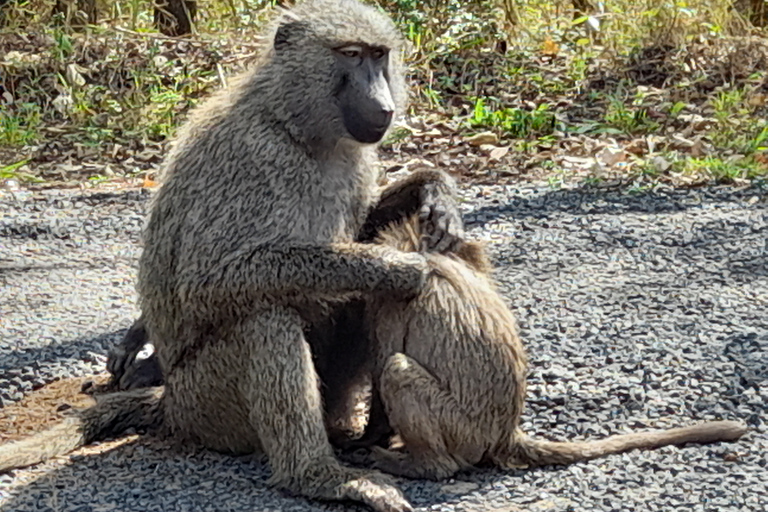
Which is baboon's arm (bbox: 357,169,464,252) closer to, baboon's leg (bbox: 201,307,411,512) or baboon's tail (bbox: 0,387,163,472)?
baboon's leg (bbox: 201,307,411,512)

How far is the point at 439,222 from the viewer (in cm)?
438

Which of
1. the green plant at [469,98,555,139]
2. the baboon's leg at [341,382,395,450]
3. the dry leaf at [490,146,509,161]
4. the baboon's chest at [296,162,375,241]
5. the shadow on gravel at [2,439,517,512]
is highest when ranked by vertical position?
the baboon's chest at [296,162,375,241]

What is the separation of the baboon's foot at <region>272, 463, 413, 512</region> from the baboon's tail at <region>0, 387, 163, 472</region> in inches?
32.1

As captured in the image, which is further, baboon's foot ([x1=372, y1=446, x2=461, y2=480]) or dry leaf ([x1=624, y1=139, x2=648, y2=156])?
dry leaf ([x1=624, y1=139, x2=648, y2=156])

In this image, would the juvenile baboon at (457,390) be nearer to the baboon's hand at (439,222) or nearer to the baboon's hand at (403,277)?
the baboon's hand at (403,277)

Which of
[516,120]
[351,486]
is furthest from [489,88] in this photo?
[351,486]

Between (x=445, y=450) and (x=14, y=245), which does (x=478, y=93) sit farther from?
(x=445, y=450)

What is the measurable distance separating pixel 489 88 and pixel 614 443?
5708mm

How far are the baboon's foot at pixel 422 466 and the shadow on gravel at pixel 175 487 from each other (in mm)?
32

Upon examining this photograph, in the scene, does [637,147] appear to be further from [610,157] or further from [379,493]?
[379,493]

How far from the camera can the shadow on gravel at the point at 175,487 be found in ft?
12.8

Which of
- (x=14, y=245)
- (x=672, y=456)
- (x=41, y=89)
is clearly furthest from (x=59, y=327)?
(x=41, y=89)

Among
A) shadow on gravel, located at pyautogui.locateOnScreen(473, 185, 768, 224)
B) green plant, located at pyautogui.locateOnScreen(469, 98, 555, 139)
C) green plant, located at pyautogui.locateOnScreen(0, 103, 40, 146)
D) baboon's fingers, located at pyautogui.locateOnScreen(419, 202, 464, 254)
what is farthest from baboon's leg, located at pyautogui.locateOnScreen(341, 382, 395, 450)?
green plant, located at pyautogui.locateOnScreen(0, 103, 40, 146)

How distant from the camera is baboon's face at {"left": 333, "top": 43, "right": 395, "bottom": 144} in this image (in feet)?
13.9
